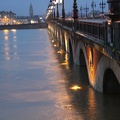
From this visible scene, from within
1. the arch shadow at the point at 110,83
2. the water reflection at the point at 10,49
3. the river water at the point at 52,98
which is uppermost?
the arch shadow at the point at 110,83

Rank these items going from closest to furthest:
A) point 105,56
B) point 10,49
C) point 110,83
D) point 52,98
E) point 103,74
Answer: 1. point 105,56
2. point 103,74
3. point 110,83
4. point 52,98
5. point 10,49

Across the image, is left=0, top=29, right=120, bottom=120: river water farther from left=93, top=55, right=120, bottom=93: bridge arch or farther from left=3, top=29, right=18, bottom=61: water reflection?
left=3, top=29, right=18, bottom=61: water reflection

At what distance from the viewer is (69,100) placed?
78.7ft

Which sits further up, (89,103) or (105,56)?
(105,56)

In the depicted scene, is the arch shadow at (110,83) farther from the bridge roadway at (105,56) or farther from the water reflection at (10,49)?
the water reflection at (10,49)

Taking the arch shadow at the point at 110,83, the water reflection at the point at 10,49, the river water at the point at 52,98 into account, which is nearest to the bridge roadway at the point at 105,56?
the arch shadow at the point at 110,83

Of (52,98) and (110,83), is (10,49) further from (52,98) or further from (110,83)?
(110,83)

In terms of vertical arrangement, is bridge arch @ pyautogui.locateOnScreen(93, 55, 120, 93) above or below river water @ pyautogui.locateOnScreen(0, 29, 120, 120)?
above

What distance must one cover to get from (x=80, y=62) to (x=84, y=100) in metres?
16.4

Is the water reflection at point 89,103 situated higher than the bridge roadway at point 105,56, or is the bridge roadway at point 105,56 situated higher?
the bridge roadway at point 105,56

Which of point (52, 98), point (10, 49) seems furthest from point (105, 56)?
point (10, 49)

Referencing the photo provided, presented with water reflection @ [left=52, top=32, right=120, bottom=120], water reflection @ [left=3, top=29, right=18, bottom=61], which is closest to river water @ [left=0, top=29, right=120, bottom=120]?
water reflection @ [left=52, top=32, right=120, bottom=120]

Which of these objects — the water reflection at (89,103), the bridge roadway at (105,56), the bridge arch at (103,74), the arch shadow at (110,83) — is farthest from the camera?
the arch shadow at (110,83)

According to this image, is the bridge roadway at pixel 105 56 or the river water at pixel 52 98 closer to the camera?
the bridge roadway at pixel 105 56
